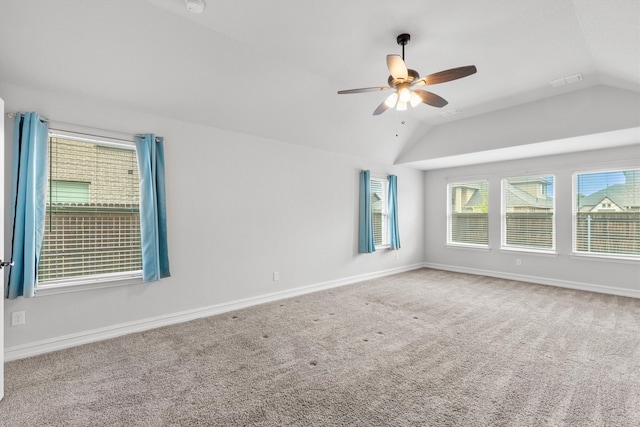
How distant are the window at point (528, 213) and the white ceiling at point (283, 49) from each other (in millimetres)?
2118

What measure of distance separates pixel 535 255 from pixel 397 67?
5.04 metres

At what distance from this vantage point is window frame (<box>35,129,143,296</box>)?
2879 millimetres

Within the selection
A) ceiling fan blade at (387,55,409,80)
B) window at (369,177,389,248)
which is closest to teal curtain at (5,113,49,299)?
ceiling fan blade at (387,55,409,80)

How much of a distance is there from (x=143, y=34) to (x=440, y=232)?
6.51 meters

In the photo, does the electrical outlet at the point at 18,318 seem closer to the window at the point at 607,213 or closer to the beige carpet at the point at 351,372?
the beige carpet at the point at 351,372

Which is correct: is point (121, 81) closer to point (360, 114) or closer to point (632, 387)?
point (360, 114)

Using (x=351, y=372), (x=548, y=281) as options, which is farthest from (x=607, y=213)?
(x=351, y=372)

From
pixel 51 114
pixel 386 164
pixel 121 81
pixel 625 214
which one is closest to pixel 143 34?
pixel 121 81

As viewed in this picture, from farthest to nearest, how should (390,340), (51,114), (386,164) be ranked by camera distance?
(386,164) < (390,340) < (51,114)

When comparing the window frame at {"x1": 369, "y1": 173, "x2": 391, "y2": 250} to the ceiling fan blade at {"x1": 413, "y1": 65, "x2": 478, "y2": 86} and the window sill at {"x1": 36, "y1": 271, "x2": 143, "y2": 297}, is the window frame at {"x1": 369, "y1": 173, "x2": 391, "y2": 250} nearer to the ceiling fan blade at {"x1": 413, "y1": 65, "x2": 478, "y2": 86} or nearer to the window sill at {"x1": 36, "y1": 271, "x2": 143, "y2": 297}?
the ceiling fan blade at {"x1": 413, "y1": 65, "x2": 478, "y2": 86}

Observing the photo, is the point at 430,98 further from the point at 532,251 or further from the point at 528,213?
the point at 532,251

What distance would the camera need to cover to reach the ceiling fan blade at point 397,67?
2385mm

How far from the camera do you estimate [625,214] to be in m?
4.80

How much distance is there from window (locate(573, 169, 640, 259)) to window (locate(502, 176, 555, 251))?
38 centimetres
